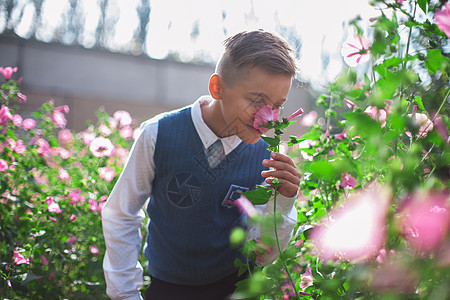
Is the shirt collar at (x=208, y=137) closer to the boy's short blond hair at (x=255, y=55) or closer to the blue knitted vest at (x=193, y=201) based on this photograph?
the blue knitted vest at (x=193, y=201)

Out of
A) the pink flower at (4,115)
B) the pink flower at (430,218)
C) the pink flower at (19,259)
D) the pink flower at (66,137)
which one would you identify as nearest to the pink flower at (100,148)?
the pink flower at (4,115)

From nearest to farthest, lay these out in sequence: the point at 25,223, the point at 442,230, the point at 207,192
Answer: the point at 442,230
the point at 207,192
the point at 25,223

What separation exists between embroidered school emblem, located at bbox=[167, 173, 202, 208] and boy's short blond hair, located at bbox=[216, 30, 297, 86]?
33cm

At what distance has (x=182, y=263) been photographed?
4.33 ft

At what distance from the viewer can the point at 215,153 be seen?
4.26ft

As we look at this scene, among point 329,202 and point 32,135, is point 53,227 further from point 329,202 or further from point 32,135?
point 329,202

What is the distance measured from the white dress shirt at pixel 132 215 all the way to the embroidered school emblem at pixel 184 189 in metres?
0.08

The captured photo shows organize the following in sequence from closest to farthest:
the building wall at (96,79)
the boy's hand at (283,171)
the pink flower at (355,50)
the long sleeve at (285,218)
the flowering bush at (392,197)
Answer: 1. the flowering bush at (392,197)
2. the pink flower at (355,50)
3. the boy's hand at (283,171)
4. the long sleeve at (285,218)
5. the building wall at (96,79)

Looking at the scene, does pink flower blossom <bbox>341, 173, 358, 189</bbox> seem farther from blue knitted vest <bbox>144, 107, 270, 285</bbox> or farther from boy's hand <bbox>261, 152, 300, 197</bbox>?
blue knitted vest <bbox>144, 107, 270, 285</bbox>

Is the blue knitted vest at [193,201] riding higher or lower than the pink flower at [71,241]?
higher

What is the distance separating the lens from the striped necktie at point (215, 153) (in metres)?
1.29

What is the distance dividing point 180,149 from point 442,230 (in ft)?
3.27

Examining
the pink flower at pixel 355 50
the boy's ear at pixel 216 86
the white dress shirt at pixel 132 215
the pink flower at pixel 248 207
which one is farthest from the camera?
the boy's ear at pixel 216 86

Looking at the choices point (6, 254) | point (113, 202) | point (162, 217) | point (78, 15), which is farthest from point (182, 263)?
point (78, 15)
